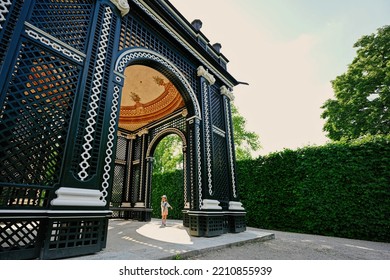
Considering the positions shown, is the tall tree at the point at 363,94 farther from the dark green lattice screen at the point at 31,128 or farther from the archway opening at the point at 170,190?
the dark green lattice screen at the point at 31,128

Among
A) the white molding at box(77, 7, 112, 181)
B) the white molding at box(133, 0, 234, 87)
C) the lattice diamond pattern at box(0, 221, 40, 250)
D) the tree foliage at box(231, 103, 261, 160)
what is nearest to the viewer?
the lattice diamond pattern at box(0, 221, 40, 250)


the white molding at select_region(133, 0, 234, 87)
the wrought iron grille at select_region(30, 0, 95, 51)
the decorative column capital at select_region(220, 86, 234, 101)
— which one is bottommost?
the wrought iron grille at select_region(30, 0, 95, 51)

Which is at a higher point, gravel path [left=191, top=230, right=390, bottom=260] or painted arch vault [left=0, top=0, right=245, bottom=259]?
painted arch vault [left=0, top=0, right=245, bottom=259]

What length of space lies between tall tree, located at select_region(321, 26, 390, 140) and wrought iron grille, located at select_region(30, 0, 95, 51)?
12.0m

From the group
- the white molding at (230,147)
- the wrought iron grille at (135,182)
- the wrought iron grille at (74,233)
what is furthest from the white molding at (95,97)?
the wrought iron grille at (135,182)

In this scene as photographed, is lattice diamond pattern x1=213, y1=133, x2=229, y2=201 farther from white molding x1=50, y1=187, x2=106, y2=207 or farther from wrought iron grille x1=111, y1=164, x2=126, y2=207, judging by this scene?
wrought iron grille x1=111, y1=164, x2=126, y2=207

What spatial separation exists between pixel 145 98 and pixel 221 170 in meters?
4.37

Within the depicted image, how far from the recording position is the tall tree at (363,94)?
942 centimetres

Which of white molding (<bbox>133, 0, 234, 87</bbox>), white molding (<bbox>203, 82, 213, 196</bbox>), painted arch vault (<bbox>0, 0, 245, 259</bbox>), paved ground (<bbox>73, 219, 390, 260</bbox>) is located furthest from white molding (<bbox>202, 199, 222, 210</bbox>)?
white molding (<bbox>133, 0, 234, 87</bbox>)

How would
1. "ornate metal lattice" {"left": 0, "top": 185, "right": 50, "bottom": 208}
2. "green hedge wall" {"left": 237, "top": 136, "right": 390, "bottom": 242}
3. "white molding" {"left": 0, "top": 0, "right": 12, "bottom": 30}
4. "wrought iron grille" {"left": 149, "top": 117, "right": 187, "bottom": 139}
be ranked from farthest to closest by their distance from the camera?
"wrought iron grille" {"left": 149, "top": 117, "right": 187, "bottom": 139}, "green hedge wall" {"left": 237, "top": 136, "right": 390, "bottom": 242}, "white molding" {"left": 0, "top": 0, "right": 12, "bottom": 30}, "ornate metal lattice" {"left": 0, "top": 185, "right": 50, "bottom": 208}

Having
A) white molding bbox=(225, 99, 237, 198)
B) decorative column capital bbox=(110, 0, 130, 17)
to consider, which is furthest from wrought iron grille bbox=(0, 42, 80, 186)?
white molding bbox=(225, 99, 237, 198)

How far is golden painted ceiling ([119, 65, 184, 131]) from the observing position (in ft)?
21.9

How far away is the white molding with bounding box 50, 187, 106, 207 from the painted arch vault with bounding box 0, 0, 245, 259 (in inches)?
0.5

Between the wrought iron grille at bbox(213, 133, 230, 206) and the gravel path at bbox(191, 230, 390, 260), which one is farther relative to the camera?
the wrought iron grille at bbox(213, 133, 230, 206)
